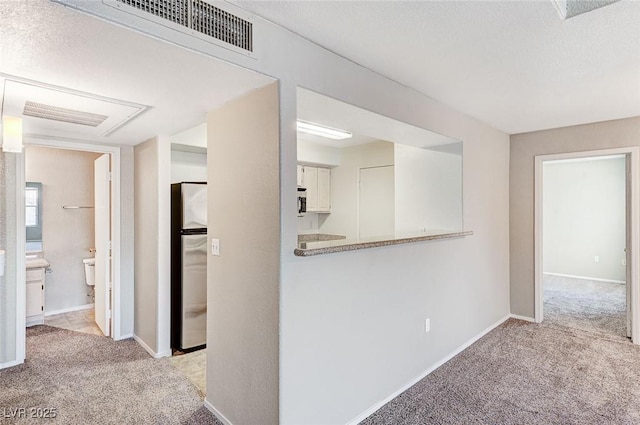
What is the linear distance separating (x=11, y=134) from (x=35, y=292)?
8.71ft

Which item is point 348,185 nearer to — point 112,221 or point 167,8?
point 112,221

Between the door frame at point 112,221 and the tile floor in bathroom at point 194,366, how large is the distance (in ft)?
3.16

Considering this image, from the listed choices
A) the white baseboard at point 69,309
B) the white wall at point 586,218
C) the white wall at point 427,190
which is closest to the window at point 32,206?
the white baseboard at point 69,309

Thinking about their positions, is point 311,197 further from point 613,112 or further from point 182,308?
point 613,112

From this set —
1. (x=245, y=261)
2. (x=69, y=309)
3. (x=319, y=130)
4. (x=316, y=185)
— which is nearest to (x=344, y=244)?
(x=245, y=261)

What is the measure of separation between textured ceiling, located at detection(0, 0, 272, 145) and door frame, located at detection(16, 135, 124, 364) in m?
1.53

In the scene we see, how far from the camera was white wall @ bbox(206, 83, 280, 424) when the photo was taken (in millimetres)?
1915

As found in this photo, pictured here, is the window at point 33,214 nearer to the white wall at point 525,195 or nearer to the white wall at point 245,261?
the white wall at point 245,261

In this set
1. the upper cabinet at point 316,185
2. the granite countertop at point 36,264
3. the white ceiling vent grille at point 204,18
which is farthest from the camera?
the upper cabinet at point 316,185

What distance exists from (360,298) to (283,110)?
134 centimetres

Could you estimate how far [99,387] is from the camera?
2.73 meters

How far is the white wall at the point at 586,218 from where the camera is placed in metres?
6.32

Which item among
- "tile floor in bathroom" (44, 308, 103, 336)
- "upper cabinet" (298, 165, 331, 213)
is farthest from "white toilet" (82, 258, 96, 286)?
"upper cabinet" (298, 165, 331, 213)

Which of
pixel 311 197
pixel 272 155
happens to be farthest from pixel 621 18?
pixel 311 197
